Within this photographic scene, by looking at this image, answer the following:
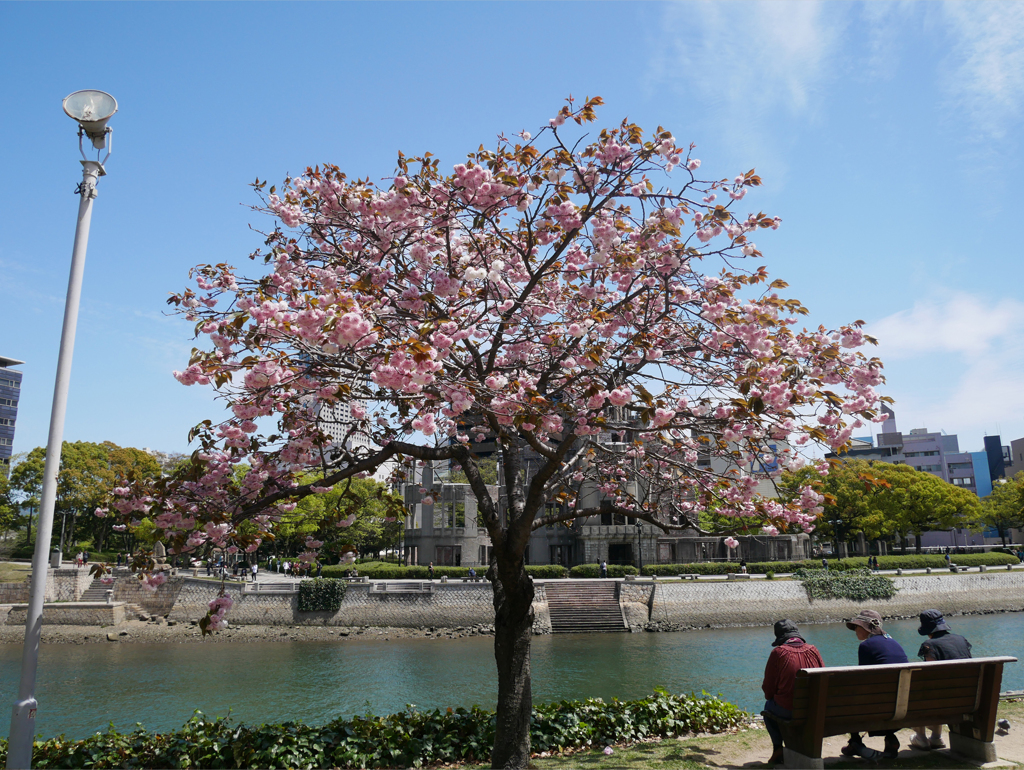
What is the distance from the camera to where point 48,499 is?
577 centimetres

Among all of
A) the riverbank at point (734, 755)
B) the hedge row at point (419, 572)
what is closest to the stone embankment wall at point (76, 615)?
the hedge row at point (419, 572)

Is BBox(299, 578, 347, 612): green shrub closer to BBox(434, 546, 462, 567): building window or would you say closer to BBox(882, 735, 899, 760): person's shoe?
BBox(434, 546, 462, 567): building window

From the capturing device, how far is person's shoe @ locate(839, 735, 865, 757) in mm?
6195

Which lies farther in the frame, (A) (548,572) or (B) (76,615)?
(A) (548,572)

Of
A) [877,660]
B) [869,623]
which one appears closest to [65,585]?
[869,623]

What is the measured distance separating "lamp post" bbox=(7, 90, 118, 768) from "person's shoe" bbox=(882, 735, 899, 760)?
25.1 ft

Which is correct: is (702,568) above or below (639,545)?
below

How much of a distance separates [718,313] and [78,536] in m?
60.5

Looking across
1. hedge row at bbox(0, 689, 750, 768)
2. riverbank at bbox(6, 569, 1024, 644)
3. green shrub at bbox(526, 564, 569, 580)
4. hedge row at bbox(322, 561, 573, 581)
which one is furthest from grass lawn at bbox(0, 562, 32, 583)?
hedge row at bbox(0, 689, 750, 768)

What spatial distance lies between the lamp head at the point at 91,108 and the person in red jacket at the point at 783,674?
8.05m

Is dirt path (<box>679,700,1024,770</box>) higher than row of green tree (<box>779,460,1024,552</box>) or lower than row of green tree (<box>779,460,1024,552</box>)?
lower

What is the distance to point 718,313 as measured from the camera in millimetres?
6859

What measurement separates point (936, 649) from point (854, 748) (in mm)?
1397

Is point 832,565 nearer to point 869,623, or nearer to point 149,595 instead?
point 869,623
